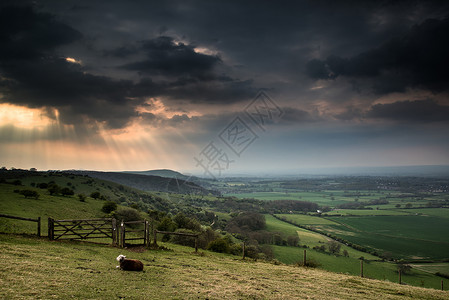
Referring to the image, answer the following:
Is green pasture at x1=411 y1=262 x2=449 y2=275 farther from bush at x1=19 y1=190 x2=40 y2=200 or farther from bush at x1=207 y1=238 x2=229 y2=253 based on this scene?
bush at x1=19 y1=190 x2=40 y2=200

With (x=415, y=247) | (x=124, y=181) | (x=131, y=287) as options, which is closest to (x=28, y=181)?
(x=131, y=287)

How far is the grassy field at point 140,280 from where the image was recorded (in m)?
9.77

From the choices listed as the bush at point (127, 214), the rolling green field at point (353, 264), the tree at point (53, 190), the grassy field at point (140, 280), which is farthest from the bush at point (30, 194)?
the rolling green field at point (353, 264)

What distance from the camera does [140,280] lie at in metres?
11.9

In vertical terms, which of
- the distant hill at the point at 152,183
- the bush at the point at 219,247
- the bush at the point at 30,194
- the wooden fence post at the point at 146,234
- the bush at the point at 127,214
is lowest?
the distant hill at the point at 152,183

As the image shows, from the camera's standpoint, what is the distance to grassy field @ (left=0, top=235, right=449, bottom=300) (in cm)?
977

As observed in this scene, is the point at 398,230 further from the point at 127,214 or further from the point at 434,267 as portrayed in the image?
the point at 127,214

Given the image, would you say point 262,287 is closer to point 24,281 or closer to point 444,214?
point 24,281

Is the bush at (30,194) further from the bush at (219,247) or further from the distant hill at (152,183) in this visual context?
the distant hill at (152,183)

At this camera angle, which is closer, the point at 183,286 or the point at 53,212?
the point at 183,286

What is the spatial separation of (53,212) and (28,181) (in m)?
60.6

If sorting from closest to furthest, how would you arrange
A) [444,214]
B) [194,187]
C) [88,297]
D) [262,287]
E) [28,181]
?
[88,297], [262,287], [28,181], [444,214], [194,187]

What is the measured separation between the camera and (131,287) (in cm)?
1080

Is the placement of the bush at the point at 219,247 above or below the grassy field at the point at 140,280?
below
